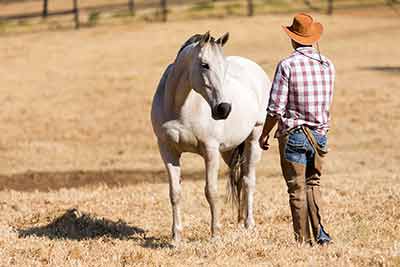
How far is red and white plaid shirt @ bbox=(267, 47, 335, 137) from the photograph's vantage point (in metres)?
7.60

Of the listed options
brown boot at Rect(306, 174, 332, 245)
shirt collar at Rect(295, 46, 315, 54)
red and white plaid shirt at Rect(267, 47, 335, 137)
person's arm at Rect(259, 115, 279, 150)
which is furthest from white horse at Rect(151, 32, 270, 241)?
brown boot at Rect(306, 174, 332, 245)

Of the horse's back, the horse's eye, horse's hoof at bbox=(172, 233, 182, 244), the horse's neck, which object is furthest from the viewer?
the horse's back

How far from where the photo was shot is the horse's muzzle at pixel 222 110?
7.65 m

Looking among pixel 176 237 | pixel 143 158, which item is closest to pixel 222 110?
pixel 176 237

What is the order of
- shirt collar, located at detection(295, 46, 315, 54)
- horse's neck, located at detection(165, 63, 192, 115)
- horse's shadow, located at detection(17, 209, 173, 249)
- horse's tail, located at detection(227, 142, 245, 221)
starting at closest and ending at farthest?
shirt collar, located at detection(295, 46, 315, 54), horse's neck, located at detection(165, 63, 192, 115), horse's shadow, located at detection(17, 209, 173, 249), horse's tail, located at detection(227, 142, 245, 221)

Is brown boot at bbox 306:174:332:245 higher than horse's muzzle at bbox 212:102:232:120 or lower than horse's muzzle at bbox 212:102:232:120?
lower

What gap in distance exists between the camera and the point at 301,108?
25.3ft

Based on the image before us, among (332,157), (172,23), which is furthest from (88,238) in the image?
(172,23)

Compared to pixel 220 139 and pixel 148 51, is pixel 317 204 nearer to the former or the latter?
pixel 220 139

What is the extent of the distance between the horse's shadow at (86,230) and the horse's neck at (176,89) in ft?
4.11

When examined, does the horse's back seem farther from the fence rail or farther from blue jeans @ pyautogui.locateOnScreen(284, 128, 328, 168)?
the fence rail

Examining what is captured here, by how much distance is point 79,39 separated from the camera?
39.8m

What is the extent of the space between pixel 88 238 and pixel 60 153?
11.5 meters

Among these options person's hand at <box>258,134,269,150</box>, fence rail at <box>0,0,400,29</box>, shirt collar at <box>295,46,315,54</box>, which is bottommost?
fence rail at <box>0,0,400,29</box>
